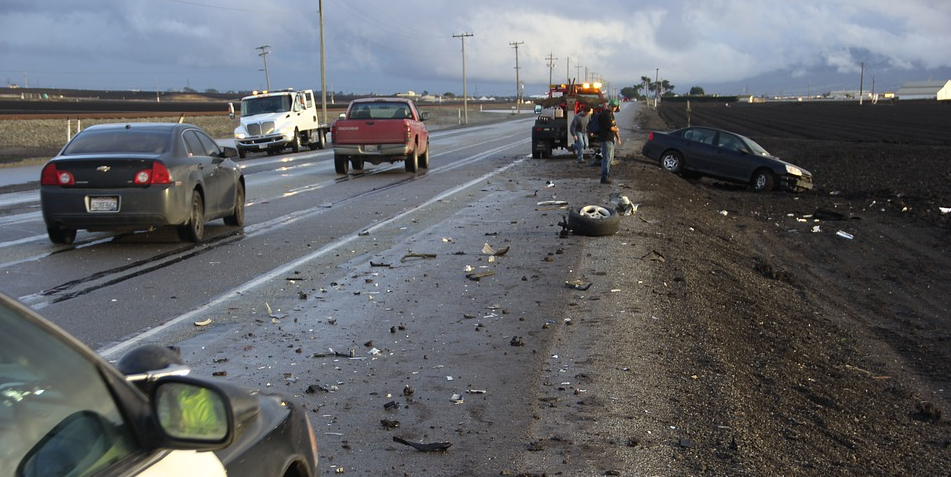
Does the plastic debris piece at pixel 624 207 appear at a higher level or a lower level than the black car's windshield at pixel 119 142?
lower

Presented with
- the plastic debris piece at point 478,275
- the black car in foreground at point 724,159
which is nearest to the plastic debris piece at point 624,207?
the plastic debris piece at point 478,275

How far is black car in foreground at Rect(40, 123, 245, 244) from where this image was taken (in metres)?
12.5

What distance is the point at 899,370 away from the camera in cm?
941

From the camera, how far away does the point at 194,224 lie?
13312mm

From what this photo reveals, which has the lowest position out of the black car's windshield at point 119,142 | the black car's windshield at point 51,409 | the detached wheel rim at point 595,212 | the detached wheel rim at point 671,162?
the detached wheel rim at point 671,162

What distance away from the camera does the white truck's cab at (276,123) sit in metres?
38.8

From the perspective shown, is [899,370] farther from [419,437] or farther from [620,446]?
[419,437]

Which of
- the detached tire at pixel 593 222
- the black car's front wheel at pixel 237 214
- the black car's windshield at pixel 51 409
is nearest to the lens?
the black car's windshield at pixel 51 409

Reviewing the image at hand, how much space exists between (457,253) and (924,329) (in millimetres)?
5613

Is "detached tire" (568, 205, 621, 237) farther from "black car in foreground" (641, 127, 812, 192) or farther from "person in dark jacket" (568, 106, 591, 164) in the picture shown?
"person in dark jacket" (568, 106, 591, 164)

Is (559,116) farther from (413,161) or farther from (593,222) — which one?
(593,222)

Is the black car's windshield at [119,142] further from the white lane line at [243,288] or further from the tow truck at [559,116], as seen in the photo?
the tow truck at [559,116]

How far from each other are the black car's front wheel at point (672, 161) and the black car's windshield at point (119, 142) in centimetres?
1690

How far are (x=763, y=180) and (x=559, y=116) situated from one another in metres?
9.46
